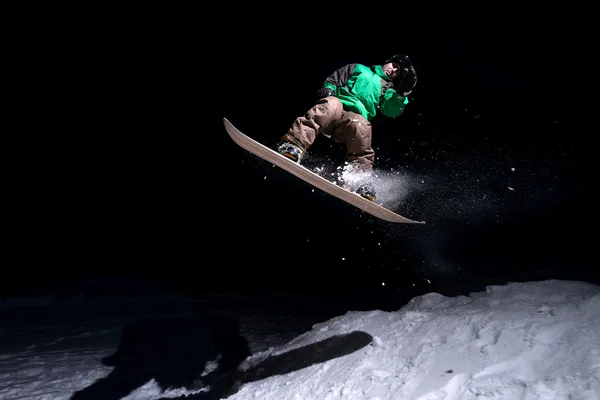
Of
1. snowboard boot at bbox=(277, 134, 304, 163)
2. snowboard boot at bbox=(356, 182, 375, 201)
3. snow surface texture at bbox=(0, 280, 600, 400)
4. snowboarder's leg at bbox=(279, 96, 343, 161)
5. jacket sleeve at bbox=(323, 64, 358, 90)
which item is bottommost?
snow surface texture at bbox=(0, 280, 600, 400)

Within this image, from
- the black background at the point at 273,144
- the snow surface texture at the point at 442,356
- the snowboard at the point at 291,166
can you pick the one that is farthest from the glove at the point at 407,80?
the black background at the point at 273,144

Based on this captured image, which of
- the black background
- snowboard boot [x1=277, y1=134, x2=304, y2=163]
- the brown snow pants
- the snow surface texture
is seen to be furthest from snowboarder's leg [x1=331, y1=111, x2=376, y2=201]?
the black background

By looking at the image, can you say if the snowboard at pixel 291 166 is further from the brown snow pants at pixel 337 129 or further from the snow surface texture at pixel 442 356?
the snow surface texture at pixel 442 356

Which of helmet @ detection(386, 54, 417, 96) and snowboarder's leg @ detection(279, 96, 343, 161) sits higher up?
helmet @ detection(386, 54, 417, 96)

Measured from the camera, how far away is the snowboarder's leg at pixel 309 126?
367cm

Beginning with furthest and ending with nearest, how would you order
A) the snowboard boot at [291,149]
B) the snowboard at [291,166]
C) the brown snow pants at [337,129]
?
the brown snow pants at [337,129], the snowboard boot at [291,149], the snowboard at [291,166]

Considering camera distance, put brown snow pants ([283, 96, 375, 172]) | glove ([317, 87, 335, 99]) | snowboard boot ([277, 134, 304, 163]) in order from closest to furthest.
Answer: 1. snowboard boot ([277, 134, 304, 163])
2. brown snow pants ([283, 96, 375, 172])
3. glove ([317, 87, 335, 99])

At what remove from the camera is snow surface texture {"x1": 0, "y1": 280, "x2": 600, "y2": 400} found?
220 cm

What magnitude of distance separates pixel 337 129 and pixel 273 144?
10.9 metres

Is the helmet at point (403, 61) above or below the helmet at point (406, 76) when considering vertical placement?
above

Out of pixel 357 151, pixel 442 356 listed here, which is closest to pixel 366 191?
pixel 357 151

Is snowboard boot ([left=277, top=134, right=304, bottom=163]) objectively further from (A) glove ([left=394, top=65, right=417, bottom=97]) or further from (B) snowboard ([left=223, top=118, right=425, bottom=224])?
(A) glove ([left=394, top=65, right=417, bottom=97])

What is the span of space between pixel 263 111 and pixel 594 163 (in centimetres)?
1112

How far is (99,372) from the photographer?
581cm
